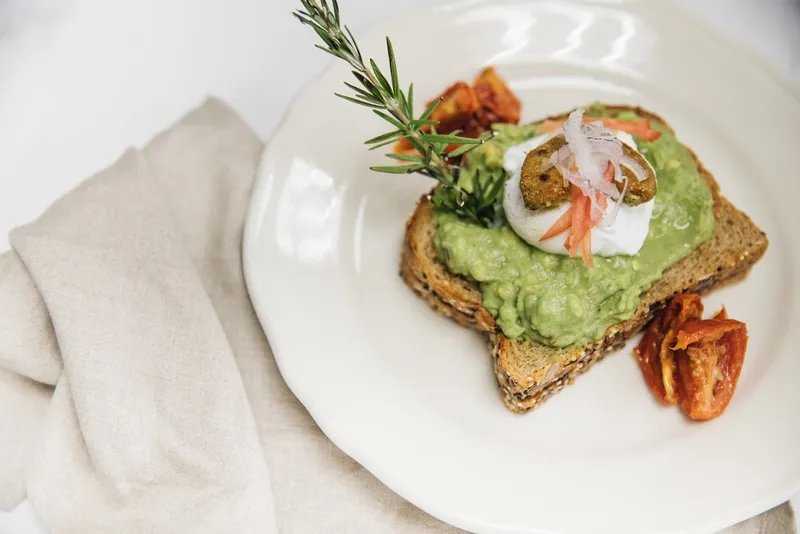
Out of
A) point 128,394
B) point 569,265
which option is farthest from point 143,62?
point 569,265

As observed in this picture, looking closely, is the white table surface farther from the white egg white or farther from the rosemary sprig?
the white egg white

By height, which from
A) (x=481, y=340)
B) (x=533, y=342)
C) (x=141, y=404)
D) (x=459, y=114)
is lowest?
(x=141, y=404)

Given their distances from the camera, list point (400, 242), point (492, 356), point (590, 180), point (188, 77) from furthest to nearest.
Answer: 1. point (188, 77)
2. point (400, 242)
3. point (492, 356)
4. point (590, 180)

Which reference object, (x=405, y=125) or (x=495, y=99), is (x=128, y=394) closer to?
(x=405, y=125)

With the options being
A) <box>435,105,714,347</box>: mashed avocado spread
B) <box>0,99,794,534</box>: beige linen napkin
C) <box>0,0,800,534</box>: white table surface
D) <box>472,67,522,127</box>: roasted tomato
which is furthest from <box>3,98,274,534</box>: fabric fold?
<box>472,67,522,127</box>: roasted tomato

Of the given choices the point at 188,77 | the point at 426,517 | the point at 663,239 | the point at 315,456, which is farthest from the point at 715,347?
the point at 188,77

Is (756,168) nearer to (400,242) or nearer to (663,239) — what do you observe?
(663,239)
